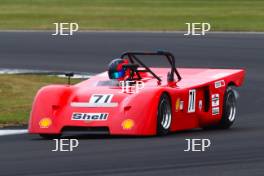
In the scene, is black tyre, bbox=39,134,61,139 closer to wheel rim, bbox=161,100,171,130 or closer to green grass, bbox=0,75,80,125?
wheel rim, bbox=161,100,171,130

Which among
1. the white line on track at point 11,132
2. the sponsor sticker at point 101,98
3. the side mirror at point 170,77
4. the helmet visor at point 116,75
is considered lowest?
the white line on track at point 11,132

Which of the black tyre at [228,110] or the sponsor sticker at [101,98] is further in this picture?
the black tyre at [228,110]

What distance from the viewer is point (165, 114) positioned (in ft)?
48.0

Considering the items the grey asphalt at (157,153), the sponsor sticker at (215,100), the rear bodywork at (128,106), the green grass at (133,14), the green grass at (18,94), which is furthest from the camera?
the green grass at (133,14)

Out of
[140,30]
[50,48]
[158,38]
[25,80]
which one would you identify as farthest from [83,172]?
[140,30]

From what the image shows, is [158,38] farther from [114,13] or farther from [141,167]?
[141,167]

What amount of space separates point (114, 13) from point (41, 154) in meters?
33.4

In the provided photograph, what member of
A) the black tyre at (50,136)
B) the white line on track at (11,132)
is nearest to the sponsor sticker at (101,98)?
the black tyre at (50,136)

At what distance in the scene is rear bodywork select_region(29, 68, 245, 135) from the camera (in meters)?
14.2

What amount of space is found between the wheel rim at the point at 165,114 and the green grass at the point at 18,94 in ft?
9.27

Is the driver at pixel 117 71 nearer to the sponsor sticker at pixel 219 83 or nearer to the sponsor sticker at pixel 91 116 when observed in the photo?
the sponsor sticker at pixel 91 116

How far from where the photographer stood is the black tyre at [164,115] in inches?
567

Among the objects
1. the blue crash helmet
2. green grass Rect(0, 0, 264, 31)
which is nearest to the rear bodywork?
the blue crash helmet

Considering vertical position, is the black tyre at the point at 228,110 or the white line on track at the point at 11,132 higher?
the black tyre at the point at 228,110
